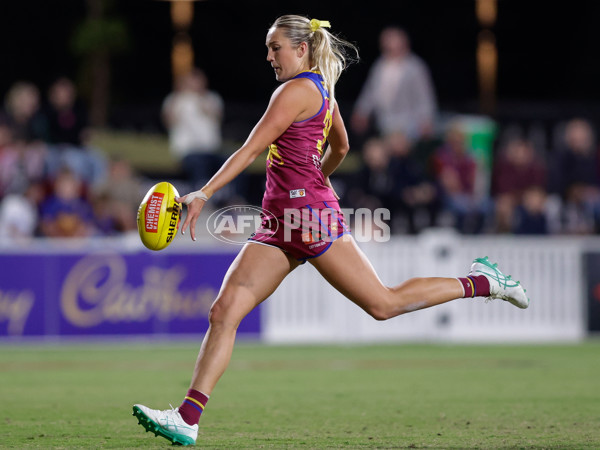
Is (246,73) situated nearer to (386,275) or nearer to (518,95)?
(518,95)

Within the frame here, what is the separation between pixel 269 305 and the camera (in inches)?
539

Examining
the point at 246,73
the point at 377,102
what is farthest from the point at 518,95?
the point at 377,102

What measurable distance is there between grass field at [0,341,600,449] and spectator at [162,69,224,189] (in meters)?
3.65

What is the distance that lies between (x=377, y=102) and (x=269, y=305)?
13.4 feet

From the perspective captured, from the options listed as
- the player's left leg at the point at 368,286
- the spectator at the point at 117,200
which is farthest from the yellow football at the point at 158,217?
the spectator at the point at 117,200

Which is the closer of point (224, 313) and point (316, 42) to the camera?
point (224, 313)

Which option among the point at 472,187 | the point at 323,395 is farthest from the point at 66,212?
the point at 323,395

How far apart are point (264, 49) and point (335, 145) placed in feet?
59.1

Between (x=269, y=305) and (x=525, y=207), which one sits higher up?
(x=525, y=207)

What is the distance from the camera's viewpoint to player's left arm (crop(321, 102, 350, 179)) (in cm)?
643

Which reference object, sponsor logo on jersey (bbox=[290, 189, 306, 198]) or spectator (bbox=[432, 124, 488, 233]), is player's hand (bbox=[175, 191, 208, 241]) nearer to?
sponsor logo on jersey (bbox=[290, 189, 306, 198])

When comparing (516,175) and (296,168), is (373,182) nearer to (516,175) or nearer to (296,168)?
(516,175)

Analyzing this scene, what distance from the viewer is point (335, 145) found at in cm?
655

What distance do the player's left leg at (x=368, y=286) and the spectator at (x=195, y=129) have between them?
998 cm
